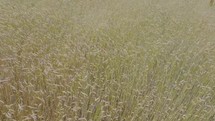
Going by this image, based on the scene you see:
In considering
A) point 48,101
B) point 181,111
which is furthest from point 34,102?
point 181,111

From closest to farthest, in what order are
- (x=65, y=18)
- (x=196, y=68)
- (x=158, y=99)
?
(x=158, y=99) < (x=196, y=68) < (x=65, y=18)

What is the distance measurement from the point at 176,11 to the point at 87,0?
1.39m

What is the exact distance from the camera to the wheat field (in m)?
1.83

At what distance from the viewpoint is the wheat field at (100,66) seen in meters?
1.83

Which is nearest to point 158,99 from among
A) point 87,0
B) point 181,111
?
point 181,111

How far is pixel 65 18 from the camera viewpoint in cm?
355

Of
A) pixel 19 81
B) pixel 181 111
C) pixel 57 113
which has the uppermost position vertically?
pixel 19 81

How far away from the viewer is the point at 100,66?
238 centimetres

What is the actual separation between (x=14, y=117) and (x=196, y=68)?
66.6 inches

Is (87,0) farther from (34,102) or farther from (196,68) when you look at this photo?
(34,102)

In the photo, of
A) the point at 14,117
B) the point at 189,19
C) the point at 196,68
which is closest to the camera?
the point at 14,117

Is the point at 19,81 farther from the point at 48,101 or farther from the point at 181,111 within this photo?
the point at 181,111

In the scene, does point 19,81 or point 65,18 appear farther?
point 65,18

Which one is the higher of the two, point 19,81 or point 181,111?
point 19,81
